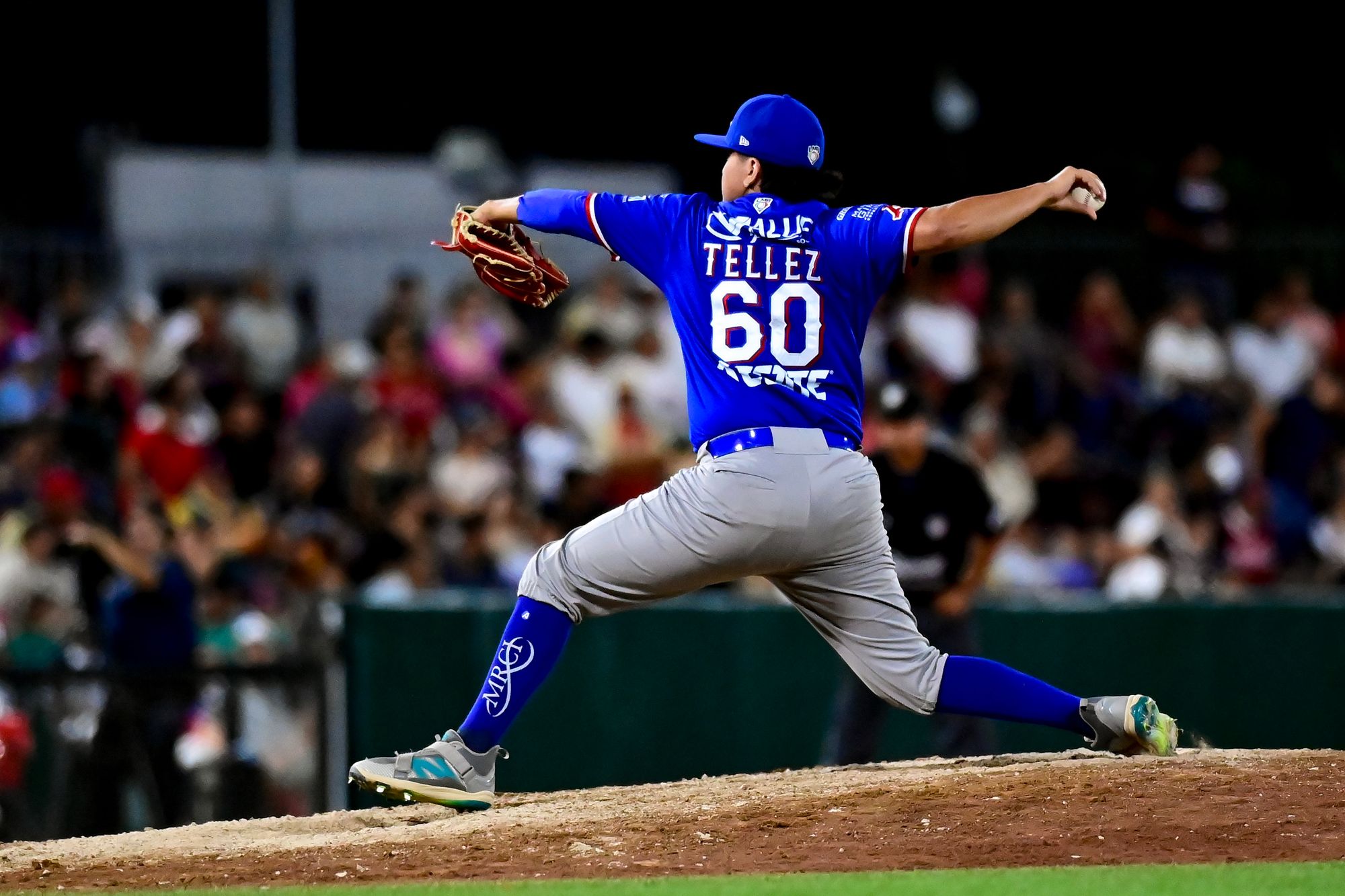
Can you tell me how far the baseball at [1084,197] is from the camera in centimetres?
Answer: 590

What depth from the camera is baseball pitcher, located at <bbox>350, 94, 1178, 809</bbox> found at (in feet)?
19.6

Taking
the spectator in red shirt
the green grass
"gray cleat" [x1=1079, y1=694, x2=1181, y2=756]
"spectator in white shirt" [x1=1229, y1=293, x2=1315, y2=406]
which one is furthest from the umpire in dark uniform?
"spectator in white shirt" [x1=1229, y1=293, x2=1315, y2=406]

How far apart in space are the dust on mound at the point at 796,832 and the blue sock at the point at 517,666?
11.4 inches

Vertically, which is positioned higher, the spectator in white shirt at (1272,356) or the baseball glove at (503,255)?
the baseball glove at (503,255)

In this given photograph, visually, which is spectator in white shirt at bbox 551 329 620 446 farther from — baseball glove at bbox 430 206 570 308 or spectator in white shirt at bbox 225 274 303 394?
baseball glove at bbox 430 206 570 308

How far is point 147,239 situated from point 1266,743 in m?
7.78

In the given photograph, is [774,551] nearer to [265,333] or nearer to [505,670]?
[505,670]

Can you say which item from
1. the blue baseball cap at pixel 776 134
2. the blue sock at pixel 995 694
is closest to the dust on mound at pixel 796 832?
the blue sock at pixel 995 694

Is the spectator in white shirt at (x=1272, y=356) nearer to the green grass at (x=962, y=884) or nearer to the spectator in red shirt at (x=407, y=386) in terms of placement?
the spectator in red shirt at (x=407, y=386)

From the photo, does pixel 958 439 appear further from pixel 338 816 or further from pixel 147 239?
pixel 338 816

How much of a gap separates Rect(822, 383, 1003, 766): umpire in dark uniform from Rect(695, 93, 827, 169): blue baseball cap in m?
3.02

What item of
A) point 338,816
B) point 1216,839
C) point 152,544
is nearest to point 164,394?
point 152,544

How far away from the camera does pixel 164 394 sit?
12062mm

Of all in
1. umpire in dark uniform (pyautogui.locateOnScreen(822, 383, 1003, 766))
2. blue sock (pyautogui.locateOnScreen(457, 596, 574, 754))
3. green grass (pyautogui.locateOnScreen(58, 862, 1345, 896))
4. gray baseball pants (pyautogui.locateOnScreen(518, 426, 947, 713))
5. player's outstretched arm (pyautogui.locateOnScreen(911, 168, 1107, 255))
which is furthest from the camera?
umpire in dark uniform (pyautogui.locateOnScreen(822, 383, 1003, 766))
